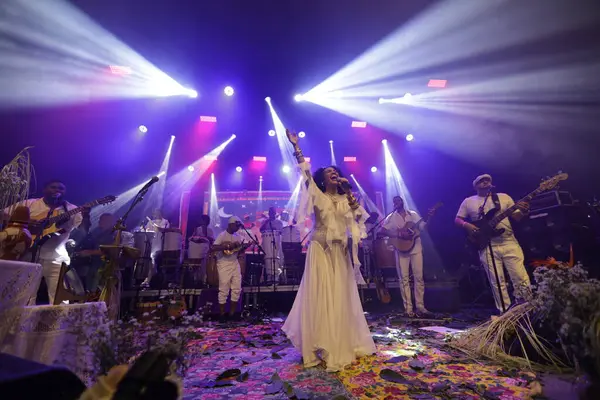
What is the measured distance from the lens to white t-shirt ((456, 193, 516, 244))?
5.91 metres

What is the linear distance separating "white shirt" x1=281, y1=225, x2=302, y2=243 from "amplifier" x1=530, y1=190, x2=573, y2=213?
725cm

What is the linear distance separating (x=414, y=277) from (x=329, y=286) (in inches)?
176

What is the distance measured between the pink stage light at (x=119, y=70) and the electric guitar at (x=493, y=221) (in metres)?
11.8

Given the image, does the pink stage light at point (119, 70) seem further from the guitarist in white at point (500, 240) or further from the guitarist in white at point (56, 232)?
the guitarist in white at point (500, 240)

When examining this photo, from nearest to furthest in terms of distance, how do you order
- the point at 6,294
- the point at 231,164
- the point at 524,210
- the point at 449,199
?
1. the point at 6,294
2. the point at 524,210
3. the point at 449,199
4. the point at 231,164

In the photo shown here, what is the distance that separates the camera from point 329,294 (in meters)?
3.88

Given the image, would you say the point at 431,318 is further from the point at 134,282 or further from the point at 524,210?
the point at 134,282

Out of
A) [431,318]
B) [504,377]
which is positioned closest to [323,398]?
[504,377]

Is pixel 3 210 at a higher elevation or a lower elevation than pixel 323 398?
higher

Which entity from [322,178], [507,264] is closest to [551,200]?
[507,264]

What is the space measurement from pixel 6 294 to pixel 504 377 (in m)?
4.60

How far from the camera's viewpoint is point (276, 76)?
11.1 m

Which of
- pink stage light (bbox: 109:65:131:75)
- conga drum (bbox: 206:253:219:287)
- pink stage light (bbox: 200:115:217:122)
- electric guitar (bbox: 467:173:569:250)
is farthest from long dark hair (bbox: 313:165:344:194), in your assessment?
pink stage light (bbox: 200:115:217:122)

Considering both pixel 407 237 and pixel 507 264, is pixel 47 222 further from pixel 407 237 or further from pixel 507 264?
pixel 507 264
